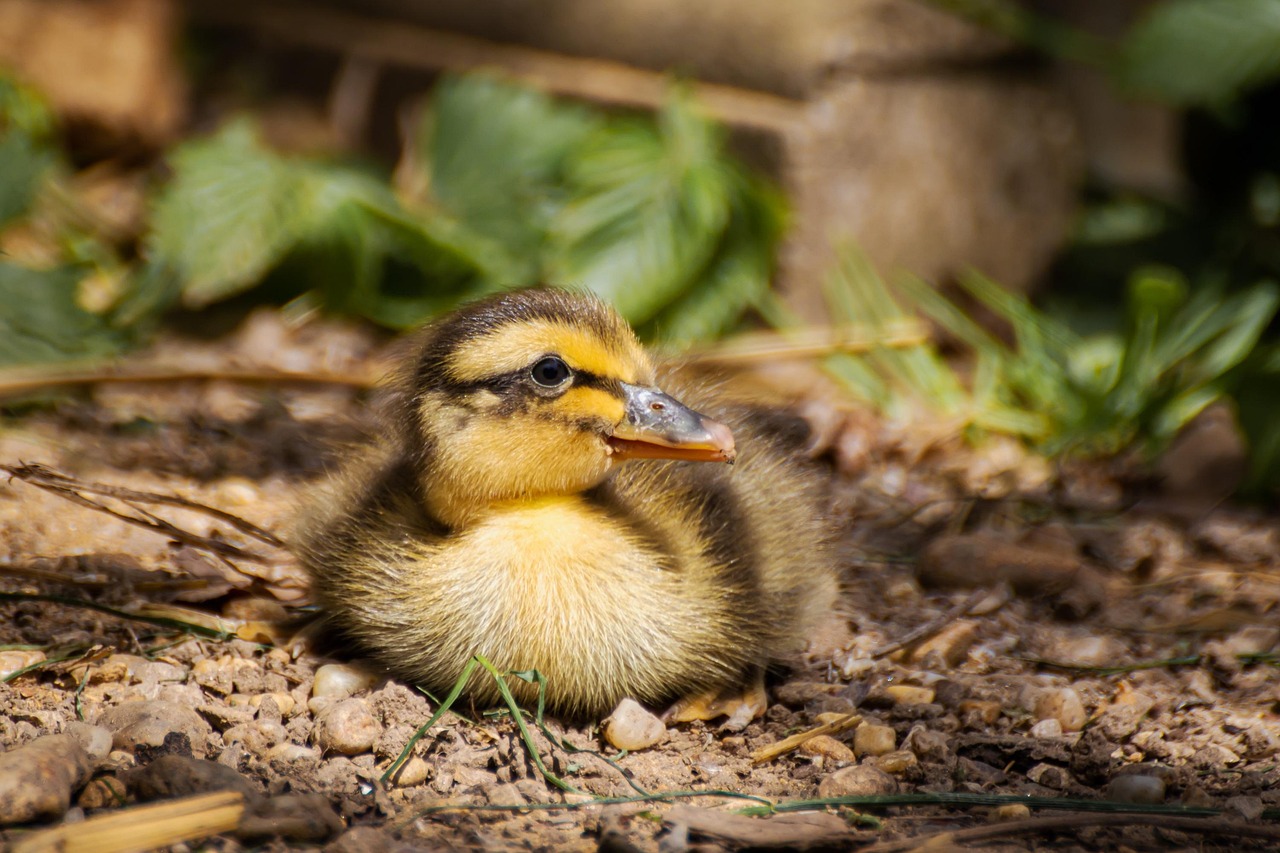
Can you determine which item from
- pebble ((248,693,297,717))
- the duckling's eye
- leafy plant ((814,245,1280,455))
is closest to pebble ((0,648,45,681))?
pebble ((248,693,297,717))

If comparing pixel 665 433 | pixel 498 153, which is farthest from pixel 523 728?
pixel 498 153

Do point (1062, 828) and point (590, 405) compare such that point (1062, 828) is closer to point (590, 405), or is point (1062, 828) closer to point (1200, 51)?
point (590, 405)

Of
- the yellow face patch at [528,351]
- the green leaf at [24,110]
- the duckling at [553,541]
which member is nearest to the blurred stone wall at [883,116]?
the green leaf at [24,110]

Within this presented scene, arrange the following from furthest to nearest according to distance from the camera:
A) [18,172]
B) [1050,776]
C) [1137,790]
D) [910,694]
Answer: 1. [18,172]
2. [910,694]
3. [1050,776]
4. [1137,790]

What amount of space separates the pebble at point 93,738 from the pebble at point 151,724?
3 cm

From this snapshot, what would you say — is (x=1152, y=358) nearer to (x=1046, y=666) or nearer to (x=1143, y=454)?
(x=1143, y=454)

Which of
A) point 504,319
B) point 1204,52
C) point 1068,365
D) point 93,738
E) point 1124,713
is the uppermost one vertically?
point 1204,52

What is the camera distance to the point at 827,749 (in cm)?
268

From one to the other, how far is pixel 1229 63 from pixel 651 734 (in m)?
3.63

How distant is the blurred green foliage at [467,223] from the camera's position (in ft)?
16.0

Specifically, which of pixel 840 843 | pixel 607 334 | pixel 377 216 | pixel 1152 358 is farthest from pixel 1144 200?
pixel 840 843

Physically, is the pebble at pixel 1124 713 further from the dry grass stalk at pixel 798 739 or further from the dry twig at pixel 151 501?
the dry twig at pixel 151 501

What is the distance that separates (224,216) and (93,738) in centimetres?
283

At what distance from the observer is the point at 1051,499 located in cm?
421
